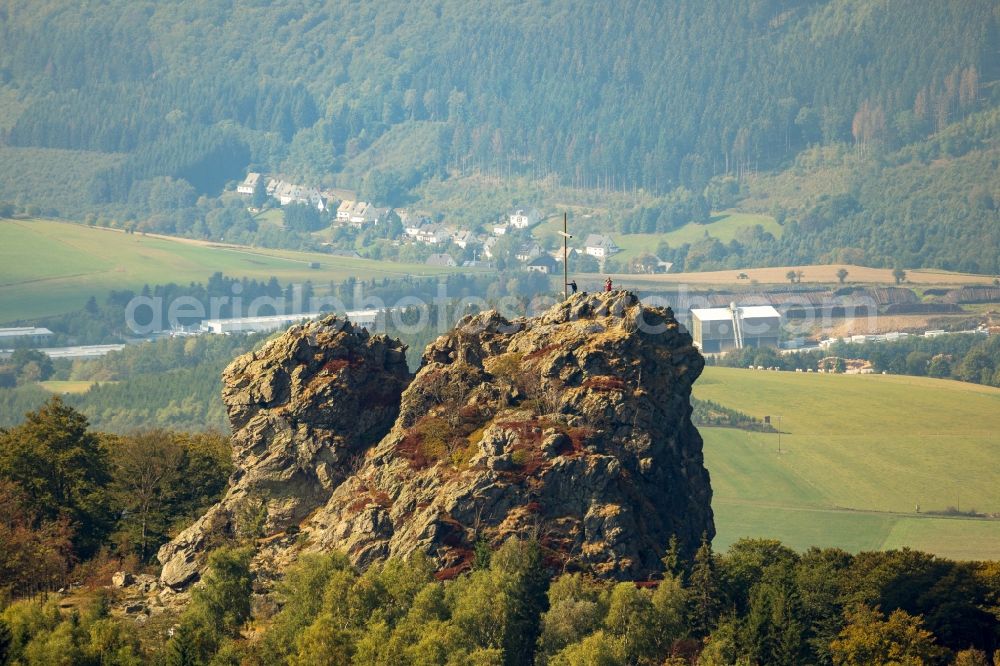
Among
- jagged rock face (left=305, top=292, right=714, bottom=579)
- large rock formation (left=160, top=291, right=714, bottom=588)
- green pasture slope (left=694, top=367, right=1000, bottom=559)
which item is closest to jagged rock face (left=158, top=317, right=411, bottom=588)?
large rock formation (left=160, top=291, right=714, bottom=588)

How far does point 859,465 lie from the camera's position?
168 m

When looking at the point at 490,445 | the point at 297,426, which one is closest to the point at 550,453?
the point at 490,445

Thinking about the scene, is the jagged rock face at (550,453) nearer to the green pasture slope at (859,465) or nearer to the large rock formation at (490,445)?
the large rock formation at (490,445)

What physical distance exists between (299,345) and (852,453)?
101387 millimetres

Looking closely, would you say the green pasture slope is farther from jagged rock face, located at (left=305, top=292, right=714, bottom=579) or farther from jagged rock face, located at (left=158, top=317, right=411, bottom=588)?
jagged rock face, located at (left=158, top=317, right=411, bottom=588)

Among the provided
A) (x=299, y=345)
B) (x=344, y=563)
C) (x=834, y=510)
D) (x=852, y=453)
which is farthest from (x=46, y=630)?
(x=852, y=453)

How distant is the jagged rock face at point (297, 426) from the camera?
76.1m

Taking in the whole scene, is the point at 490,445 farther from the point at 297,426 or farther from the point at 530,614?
the point at 297,426

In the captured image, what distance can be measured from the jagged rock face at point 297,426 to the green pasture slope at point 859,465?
7323cm

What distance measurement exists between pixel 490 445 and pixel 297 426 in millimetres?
8894

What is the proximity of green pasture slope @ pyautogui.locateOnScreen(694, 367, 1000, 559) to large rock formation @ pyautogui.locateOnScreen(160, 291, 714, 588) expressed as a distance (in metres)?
71.4

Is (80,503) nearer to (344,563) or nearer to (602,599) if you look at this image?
(344,563)

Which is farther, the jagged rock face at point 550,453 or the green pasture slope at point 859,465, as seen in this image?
the green pasture slope at point 859,465

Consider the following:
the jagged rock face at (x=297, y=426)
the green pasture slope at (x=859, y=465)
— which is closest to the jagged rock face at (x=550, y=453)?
the jagged rock face at (x=297, y=426)
